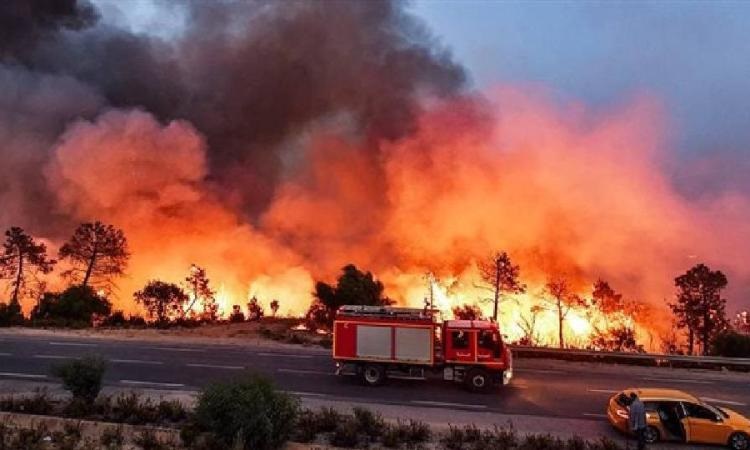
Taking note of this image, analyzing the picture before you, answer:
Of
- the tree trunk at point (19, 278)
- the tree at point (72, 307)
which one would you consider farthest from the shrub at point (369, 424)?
the tree trunk at point (19, 278)

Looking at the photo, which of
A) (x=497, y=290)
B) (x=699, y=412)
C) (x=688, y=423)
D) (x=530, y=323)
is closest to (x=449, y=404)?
(x=688, y=423)

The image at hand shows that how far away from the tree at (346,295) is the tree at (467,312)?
500 centimetres

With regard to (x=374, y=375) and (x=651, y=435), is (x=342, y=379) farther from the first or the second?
(x=651, y=435)

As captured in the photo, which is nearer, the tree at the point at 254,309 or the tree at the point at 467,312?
the tree at the point at 467,312

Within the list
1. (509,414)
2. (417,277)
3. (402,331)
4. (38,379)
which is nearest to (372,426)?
(509,414)

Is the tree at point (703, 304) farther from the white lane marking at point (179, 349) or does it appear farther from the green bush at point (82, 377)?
the green bush at point (82, 377)

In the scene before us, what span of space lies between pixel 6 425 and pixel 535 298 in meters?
39.6

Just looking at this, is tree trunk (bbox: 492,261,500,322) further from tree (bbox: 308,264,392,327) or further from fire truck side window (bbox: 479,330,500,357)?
fire truck side window (bbox: 479,330,500,357)

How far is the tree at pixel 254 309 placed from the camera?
50022mm

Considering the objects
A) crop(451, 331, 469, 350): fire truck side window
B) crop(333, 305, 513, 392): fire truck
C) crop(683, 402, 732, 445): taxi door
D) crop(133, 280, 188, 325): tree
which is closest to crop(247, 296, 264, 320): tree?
crop(133, 280, 188, 325): tree

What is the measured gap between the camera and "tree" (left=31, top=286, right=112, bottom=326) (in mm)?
40750

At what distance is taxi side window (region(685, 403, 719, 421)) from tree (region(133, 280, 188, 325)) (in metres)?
38.1

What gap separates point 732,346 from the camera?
110 ft

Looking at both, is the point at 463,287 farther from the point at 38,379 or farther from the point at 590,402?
the point at 38,379
